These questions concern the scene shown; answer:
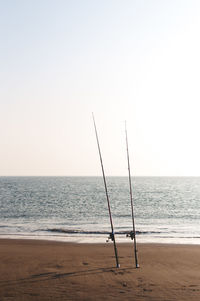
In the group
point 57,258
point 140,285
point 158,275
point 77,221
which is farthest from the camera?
point 77,221

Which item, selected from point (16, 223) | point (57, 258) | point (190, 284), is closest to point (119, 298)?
point (190, 284)

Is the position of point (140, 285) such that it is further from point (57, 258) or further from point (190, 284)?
point (57, 258)

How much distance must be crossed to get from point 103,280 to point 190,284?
2339mm

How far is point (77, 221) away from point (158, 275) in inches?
800

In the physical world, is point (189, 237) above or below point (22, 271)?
below

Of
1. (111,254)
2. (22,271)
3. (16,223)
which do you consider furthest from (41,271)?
(16,223)

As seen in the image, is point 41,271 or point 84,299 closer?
point 84,299

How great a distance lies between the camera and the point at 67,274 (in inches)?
390

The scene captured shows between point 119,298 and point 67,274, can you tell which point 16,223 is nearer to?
point 67,274

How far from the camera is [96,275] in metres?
9.73

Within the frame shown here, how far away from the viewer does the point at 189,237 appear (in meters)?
20.4

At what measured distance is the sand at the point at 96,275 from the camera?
26.9ft

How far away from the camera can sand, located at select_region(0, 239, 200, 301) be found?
8.21 m

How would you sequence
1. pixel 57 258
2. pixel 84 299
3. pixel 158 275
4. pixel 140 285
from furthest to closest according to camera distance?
pixel 57 258
pixel 158 275
pixel 140 285
pixel 84 299
